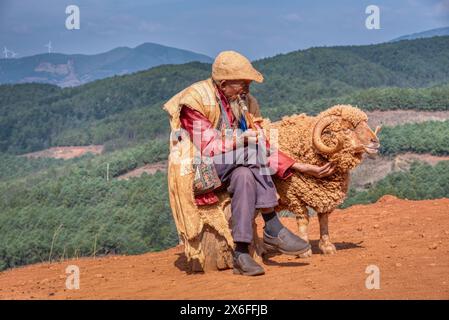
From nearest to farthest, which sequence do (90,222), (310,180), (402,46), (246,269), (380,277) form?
(380,277) → (246,269) → (310,180) → (90,222) → (402,46)

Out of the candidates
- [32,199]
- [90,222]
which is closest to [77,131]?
[32,199]

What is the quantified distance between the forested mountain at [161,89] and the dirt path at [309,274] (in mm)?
79675

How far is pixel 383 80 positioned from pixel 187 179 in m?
122

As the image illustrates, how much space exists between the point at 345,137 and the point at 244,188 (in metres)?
1.43

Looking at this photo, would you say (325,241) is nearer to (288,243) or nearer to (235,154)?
(288,243)

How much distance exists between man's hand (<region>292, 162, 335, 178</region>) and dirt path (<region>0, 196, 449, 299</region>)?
95 cm

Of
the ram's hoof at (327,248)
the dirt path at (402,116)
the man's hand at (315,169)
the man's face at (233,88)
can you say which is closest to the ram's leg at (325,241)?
the ram's hoof at (327,248)

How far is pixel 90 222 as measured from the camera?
1984 inches

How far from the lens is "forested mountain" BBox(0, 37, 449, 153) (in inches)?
4008

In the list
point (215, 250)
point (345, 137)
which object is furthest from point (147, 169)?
point (345, 137)

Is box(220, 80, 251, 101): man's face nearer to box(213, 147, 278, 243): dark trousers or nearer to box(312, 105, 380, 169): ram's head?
box(213, 147, 278, 243): dark trousers

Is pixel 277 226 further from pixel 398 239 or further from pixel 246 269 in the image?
pixel 398 239

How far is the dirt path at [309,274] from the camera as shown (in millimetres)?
6520

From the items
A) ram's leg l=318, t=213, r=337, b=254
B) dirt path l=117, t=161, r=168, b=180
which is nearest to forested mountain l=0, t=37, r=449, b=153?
dirt path l=117, t=161, r=168, b=180
